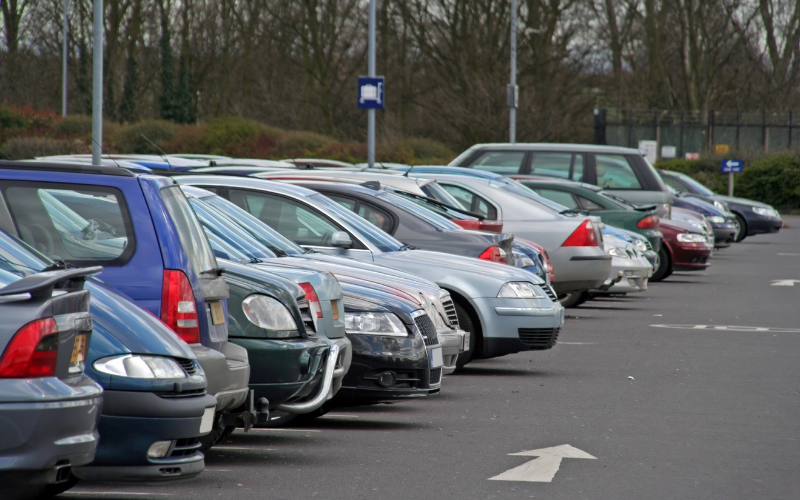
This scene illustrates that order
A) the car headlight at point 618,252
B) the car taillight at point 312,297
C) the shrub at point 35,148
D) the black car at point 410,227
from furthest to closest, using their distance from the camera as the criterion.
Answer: the shrub at point 35,148 < the car headlight at point 618,252 < the black car at point 410,227 < the car taillight at point 312,297

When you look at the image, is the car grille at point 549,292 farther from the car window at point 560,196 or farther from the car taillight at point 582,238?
the car window at point 560,196

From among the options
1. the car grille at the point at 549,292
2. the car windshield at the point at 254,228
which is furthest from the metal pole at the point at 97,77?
the car windshield at the point at 254,228

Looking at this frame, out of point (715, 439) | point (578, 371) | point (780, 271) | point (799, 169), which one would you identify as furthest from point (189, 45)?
point (715, 439)

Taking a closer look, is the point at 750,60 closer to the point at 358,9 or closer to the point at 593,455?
the point at 358,9

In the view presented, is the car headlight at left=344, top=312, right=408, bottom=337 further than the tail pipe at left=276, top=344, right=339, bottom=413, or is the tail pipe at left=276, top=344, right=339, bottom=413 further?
the car headlight at left=344, top=312, right=408, bottom=337

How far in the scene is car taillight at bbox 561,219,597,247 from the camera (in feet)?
46.8

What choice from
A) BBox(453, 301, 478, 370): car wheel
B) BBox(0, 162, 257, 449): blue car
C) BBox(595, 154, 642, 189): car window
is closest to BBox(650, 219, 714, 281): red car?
BBox(595, 154, 642, 189): car window

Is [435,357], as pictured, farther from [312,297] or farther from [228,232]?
[228,232]

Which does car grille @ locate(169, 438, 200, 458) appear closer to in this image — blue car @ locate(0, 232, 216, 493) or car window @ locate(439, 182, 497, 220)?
blue car @ locate(0, 232, 216, 493)

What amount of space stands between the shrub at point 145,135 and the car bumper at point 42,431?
35.7m

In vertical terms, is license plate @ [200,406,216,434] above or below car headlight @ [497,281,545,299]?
below

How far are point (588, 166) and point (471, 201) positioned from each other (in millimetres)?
6211

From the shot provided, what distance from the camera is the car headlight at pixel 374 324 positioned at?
7414 millimetres

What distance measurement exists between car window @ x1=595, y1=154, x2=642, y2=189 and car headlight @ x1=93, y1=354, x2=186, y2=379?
16.5m
